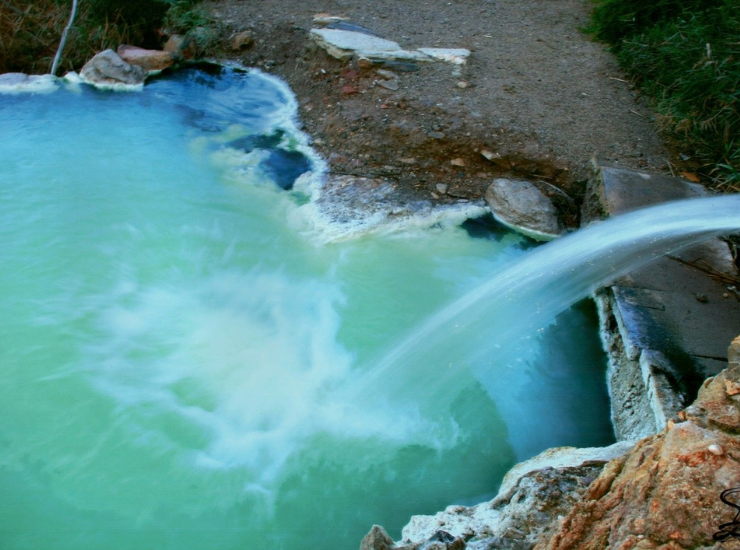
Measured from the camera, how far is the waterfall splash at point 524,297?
3344 mm

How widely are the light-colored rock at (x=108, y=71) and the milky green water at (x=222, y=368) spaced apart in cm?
122

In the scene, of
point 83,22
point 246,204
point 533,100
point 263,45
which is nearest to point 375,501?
point 246,204

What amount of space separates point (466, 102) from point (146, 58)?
3537 mm

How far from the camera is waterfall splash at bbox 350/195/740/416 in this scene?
3344 mm

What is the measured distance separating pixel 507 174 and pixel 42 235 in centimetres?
356

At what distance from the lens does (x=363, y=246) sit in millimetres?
4180

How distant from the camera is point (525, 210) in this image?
436cm

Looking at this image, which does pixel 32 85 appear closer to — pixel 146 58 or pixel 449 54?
pixel 146 58

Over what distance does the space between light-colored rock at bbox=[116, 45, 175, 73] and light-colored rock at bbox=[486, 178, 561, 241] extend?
13.3ft

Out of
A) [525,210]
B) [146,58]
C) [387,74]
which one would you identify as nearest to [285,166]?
[387,74]

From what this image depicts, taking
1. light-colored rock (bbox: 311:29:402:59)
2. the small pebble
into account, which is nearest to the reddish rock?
the small pebble

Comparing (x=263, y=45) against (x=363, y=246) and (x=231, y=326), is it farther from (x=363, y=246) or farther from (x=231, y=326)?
(x=231, y=326)

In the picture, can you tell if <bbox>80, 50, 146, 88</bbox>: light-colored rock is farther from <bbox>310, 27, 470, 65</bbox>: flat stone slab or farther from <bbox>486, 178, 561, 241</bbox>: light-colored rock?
<bbox>486, 178, 561, 241</bbox>: light-colored rock

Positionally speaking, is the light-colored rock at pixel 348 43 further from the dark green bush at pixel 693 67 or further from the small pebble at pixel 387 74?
the dark green bush at pixel 693 67
